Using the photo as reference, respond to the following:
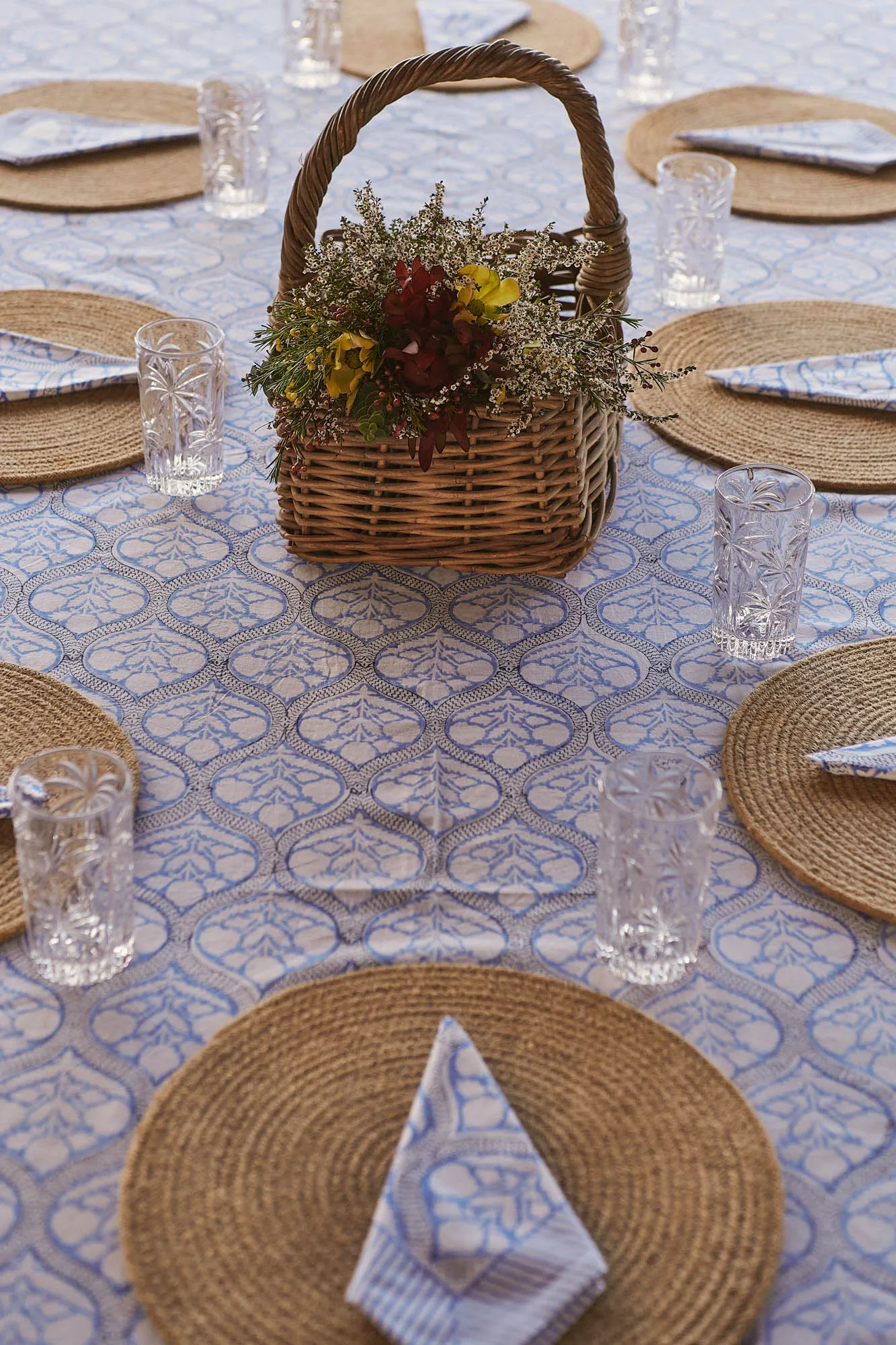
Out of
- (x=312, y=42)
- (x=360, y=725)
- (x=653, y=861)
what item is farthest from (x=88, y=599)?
(x=312, y=42)

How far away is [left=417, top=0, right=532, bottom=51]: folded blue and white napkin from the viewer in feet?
A: 9.14

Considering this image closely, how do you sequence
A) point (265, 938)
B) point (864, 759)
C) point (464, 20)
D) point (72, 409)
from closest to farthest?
1. point (265, 938)
2. point (864, 759)
3. point (72, 409)
4. point (464, 20)

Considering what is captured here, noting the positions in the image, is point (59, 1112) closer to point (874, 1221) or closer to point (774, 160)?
point (874, 1221)

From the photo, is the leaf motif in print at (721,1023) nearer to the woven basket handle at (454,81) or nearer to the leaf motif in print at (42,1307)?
the leaf motif in print at (42,1307)

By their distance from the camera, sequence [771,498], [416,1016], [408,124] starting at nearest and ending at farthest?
[416,1016], [771,498], [408,124]

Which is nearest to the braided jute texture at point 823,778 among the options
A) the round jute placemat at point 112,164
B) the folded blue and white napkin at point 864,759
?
the folded blue and white napkin at point 864,759

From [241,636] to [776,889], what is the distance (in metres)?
0.59

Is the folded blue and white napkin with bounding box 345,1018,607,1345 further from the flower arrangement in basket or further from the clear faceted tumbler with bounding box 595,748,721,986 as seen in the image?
the flower arrangement in basket

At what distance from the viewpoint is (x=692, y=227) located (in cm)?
207

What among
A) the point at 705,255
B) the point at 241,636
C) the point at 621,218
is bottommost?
the point at 241,636

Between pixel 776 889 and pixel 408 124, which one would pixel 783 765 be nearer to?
pixel 776 889

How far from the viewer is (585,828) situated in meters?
1.26

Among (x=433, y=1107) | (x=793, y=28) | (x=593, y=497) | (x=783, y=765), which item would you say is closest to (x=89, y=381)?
(x=593, y=497)

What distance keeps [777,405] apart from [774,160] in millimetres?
837
